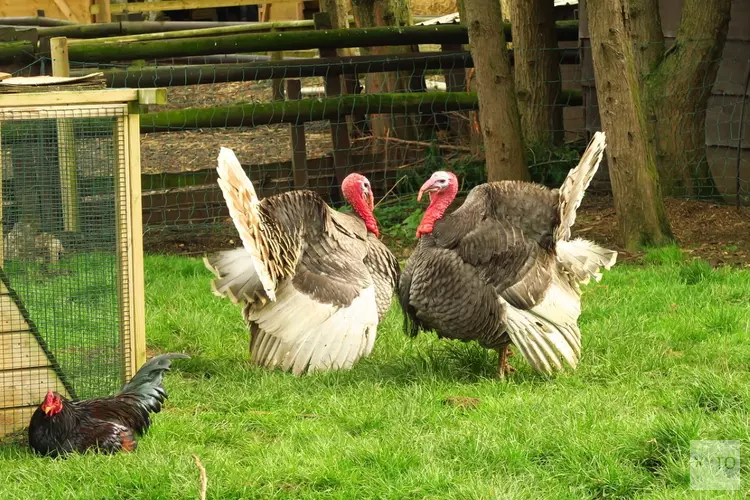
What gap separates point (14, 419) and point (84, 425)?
1.74 ft

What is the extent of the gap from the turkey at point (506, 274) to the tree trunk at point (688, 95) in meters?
4.12

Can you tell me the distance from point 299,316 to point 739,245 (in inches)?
169

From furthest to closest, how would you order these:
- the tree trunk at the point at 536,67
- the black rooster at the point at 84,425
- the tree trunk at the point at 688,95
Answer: the tree trunk at the point at 536,67
the tree trunk at the point at 688,95
the black rooster at the point at 84,425

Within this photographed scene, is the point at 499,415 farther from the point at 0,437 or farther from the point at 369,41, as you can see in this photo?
the point at 369,41

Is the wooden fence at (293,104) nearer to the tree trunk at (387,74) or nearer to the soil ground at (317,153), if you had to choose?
the tree trunk at (387,74)

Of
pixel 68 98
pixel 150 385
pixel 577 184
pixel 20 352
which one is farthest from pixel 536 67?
pixel 20 352

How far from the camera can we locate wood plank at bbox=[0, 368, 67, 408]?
4.96 metres

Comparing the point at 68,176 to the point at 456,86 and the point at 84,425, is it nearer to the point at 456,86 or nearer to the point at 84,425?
the point at 84,425

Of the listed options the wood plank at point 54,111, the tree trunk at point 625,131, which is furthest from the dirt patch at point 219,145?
the wood plank at point 54,111

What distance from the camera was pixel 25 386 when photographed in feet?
16.4

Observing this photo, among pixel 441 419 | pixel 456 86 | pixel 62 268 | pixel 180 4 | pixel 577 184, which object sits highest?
pixel 180 4

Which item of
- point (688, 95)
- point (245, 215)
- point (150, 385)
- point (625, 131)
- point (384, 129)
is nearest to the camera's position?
point (150, 385)

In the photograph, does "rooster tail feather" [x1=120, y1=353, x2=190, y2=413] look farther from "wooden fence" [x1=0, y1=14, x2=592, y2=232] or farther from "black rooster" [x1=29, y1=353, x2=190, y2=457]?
"wooden fence" [x1=0, y1=14, x2=592, y2=232]

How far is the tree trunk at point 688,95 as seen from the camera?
9.41 m
